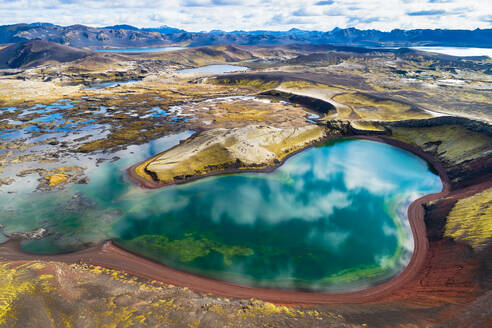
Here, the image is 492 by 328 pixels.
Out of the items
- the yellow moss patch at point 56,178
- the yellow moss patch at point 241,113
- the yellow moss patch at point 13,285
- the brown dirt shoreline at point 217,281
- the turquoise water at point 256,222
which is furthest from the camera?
the yellow moss patch at point 241,113

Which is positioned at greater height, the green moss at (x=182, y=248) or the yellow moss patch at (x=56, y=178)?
the yellow moss patch at (x=56, y=178)

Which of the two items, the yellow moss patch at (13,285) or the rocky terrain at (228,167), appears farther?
the rocky terrain at (228,167)

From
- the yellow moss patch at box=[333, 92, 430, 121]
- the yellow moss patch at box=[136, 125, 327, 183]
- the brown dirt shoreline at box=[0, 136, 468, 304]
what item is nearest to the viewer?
the brown dirt shoreline at box=[0, 136, 468, 304]

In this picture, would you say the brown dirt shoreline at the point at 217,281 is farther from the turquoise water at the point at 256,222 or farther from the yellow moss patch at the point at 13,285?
the yellow moss patch at the point at 13,285

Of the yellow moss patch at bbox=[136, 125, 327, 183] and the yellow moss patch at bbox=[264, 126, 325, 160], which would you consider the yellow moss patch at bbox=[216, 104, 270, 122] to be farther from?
the yellow moss patch at bbox=[264, 126, 325, 160]

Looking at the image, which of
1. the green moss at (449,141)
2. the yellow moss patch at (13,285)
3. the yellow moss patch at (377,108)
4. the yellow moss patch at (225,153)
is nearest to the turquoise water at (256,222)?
the yellow moss patch at (225,153)

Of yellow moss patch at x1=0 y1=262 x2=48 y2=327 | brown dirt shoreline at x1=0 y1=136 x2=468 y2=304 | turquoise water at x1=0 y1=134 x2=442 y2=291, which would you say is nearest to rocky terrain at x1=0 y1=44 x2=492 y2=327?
yellow moss patch at x1=0 y1=262 x2=48 y2=327
